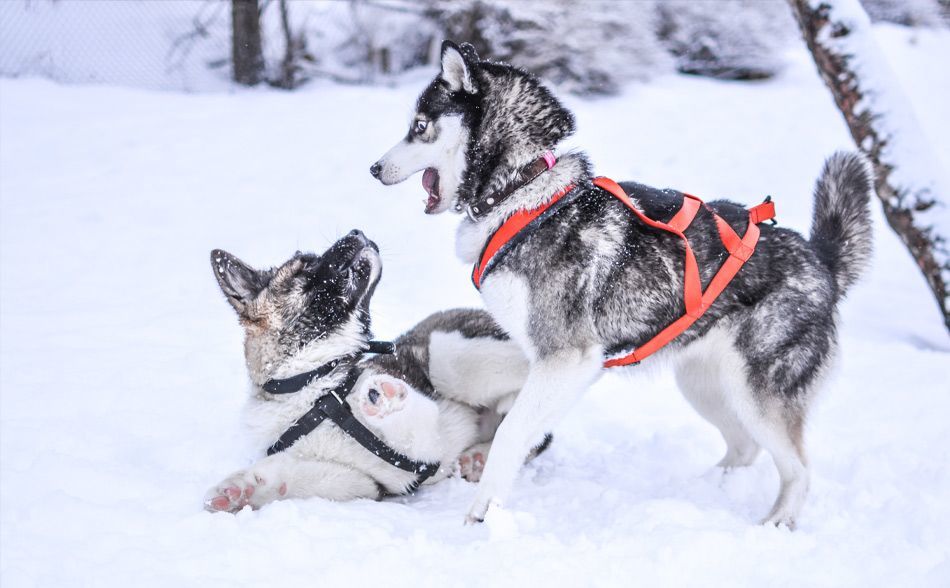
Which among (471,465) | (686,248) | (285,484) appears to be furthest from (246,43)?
(686,248)

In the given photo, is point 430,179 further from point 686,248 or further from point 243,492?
point 243,492

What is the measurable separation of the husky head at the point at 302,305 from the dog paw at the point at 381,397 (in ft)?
1.48

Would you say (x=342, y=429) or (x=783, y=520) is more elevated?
(x=342, y=429)

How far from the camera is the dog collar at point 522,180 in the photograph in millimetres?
3000

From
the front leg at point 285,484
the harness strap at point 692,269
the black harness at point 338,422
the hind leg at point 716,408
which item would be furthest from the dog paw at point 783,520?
the front leg at point 285,484

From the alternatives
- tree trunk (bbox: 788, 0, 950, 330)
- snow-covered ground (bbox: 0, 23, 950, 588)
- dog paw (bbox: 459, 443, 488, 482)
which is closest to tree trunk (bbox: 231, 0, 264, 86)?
snow-covered ground (bbox: 0, 23, 950, 588)

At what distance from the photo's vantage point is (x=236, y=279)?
126 inches

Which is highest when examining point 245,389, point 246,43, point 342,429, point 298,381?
point 246,43

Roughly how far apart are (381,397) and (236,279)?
3.05 ft

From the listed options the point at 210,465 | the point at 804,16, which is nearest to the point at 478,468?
the point at 210,465

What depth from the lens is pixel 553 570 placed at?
2324mm

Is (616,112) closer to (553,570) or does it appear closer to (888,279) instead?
(888,279)

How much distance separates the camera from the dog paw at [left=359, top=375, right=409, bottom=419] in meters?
2.80

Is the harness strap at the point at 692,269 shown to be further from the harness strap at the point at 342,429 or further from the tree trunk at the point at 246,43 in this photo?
the tree trunk at the point at 246,43
